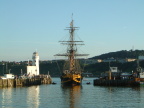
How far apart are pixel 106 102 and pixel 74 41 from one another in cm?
6497

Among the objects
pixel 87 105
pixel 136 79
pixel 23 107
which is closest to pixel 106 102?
pixel 87 105

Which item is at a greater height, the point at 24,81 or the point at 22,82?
the point at 24,81

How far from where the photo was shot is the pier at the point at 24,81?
10638cm

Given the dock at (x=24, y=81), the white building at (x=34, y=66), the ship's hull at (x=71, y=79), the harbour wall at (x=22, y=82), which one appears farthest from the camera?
the white building at (x=34, y=66)

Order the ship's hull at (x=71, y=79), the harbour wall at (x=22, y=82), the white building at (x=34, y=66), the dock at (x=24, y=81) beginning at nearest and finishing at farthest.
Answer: the harbour wall at (x=22, y=82), the dock at (x=24, y=81), the ship's hull at (x=71, y=79), the white building at (x=34, y=66)

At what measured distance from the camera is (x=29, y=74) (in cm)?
13612

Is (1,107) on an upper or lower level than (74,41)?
lower

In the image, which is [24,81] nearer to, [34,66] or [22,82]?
[22,82]

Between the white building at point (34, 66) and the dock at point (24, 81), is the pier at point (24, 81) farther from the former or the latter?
the white building at point (34, 66)

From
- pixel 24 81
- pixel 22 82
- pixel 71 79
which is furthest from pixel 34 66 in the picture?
pixel 71 79

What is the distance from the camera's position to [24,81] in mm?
118938

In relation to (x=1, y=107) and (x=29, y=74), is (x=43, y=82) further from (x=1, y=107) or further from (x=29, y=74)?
(x=1, y=107)

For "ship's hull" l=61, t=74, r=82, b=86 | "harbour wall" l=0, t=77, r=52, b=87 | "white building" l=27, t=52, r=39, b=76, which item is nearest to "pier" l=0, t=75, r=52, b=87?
"harbour wall" l=0, t=77, r=52, b=87

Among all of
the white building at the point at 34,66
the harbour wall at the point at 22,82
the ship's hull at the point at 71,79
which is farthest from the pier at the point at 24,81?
the ship's hull at the point at 71,79
